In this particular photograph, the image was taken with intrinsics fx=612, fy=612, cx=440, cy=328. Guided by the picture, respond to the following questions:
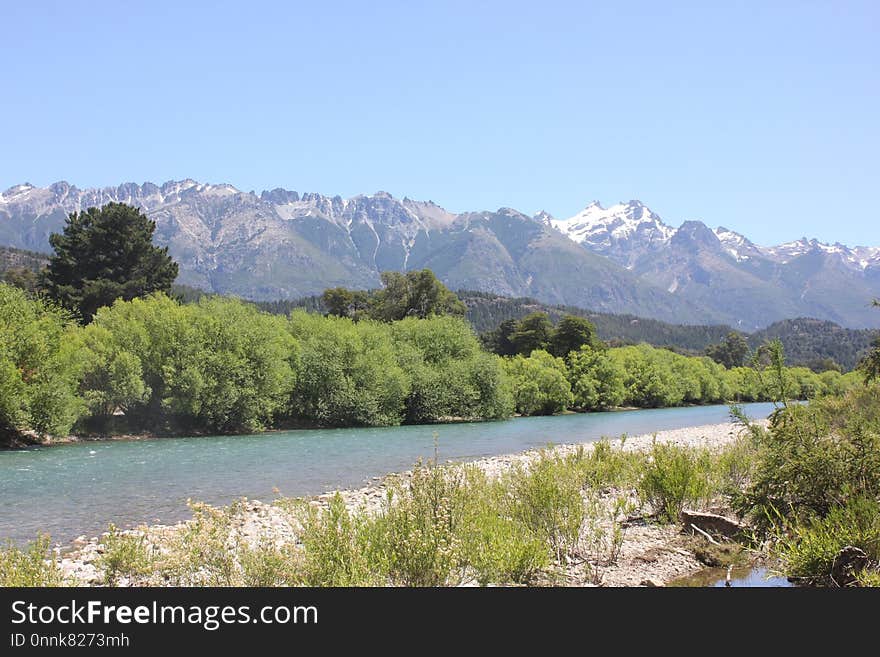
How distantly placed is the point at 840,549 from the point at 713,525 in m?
A: 4.74

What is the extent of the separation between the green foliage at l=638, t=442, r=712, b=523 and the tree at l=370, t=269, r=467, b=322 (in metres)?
86.2

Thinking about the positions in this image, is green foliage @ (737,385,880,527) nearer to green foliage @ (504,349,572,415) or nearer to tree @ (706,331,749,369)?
green foliage @ (504,349,572,415)

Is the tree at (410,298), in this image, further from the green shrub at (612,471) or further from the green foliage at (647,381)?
the green shrub at (612,471)

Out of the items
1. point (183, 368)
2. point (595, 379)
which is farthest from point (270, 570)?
point (595, 379)

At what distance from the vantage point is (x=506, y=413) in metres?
70.9

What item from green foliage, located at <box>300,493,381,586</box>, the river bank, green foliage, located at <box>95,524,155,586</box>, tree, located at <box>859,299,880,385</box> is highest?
tree, located at <box>859,299,880,385</box>

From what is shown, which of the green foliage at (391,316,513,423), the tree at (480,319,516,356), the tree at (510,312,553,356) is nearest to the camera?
the green foliage at (391,316,513,423)

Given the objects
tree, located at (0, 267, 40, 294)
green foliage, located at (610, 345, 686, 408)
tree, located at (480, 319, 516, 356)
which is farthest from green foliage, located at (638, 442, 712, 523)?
tree, located at (480, 319, 516, 356)

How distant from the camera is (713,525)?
13.5 meters

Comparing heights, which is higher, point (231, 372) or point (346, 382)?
point (231, 372)

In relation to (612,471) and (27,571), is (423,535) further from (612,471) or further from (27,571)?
(612,471)

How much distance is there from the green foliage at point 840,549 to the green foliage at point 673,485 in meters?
5.47

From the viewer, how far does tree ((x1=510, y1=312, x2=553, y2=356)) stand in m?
111

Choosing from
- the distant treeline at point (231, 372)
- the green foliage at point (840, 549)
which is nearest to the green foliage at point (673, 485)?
the green foliage at point (840, 549)
